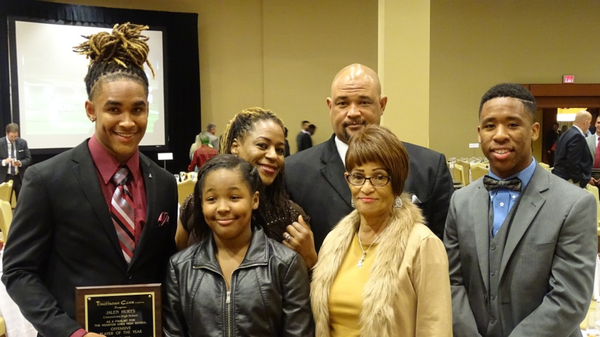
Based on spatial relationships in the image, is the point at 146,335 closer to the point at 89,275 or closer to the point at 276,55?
the point at 89,275

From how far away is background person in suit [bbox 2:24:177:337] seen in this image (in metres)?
1.65

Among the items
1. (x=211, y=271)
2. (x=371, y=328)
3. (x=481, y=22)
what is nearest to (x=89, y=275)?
(x=211, y=271)

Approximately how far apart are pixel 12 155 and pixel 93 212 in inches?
318

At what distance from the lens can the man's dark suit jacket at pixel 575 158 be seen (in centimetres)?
752

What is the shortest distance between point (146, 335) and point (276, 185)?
804mm

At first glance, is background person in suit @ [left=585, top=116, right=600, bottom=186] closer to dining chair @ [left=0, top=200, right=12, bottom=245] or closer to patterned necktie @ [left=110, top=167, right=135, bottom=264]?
dining chair @ [left=0, top=200, right=12, bottom=245]

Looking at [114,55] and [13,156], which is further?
[13,156]

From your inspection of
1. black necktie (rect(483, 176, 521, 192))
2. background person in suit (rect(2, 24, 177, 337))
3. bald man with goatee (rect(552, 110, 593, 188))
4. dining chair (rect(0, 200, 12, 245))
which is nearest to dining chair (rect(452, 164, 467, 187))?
bald man with goatee (rect(552, 110, 593, 188))

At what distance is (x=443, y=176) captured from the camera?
7.75 ft

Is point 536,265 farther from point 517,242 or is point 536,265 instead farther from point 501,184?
point 501,184

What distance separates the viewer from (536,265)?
5.78ft

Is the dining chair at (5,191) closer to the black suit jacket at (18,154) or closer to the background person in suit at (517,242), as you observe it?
the black suit jacket at (18,154)

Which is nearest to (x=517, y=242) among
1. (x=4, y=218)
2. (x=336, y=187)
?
(x=336, y=187)

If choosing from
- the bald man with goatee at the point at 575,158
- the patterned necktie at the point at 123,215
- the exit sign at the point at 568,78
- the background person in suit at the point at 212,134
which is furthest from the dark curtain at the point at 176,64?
the patterned necktie at the point at 123,215
